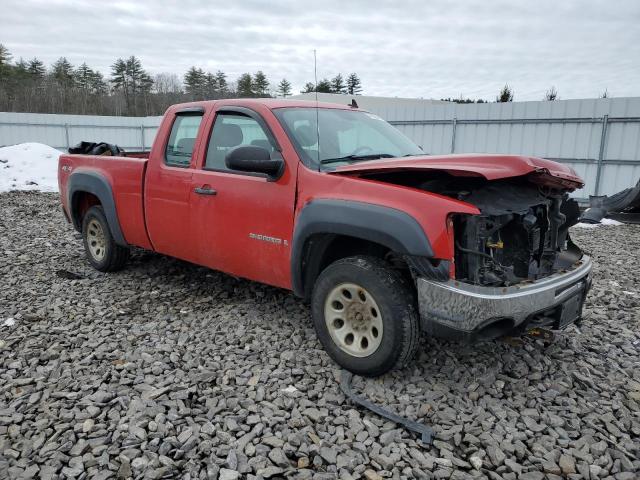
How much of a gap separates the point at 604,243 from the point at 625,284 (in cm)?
267

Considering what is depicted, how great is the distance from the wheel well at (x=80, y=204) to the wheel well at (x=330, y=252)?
3.43m

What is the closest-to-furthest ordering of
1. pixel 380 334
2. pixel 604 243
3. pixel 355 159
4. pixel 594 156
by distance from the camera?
pixel 380 334 → pixel 355 159 → pixel 604 243 → pixel 594 156

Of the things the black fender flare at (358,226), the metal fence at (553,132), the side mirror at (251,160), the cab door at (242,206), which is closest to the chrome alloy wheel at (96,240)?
the cab door at (242,206)

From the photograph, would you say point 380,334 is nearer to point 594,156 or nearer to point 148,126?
point 594,156

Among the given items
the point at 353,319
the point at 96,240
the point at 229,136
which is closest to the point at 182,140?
the point at 229,136

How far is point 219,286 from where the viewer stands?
532 centimetres

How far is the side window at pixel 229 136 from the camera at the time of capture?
4.05 meters

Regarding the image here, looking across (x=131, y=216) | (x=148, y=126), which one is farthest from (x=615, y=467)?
(x=148, y=126)

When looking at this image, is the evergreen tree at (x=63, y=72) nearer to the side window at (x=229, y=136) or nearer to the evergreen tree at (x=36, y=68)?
the evergreen tree at (x=36, y=68)

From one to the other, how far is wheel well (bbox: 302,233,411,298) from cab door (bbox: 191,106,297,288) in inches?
6.1

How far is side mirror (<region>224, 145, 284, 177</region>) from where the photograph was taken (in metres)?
3.47

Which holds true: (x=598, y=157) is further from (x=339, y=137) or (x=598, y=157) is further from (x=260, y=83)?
(x=260, y=83)

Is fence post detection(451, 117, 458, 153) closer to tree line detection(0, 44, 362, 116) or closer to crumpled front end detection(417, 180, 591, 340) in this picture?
crumpled front end detection(417, 180, 591, 340)

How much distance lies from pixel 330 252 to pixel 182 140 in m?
1.98
